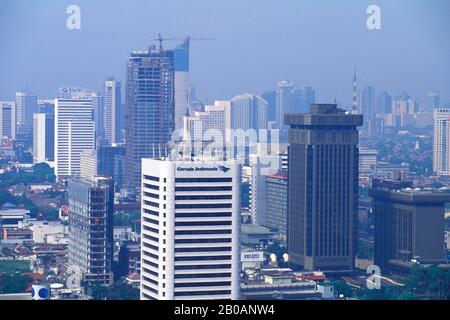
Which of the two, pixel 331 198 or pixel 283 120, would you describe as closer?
pixel 331 198

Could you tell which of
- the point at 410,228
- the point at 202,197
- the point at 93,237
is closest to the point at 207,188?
the point at 202,197

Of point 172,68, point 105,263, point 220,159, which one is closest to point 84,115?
point 172,68

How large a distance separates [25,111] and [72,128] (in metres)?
0.85

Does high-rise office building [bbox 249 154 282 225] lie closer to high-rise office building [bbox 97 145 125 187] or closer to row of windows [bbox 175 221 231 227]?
high-rise office building [bbox 97 145 125 187]

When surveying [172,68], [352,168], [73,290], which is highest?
[172,68]

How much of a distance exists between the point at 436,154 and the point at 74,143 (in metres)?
6.13

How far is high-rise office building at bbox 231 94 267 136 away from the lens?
12230mm

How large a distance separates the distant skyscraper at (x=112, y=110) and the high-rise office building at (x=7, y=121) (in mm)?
1539

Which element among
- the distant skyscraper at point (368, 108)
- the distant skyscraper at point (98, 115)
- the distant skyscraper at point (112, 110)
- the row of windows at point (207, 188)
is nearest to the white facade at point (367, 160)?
the distant skyscraper at point (368, 108)

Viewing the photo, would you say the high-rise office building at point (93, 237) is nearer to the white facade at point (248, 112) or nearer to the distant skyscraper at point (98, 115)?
the white facade at point (248, 112)

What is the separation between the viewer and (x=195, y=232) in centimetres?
684

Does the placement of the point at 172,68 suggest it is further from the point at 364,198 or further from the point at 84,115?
the point at 364,198

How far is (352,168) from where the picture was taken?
1124cm

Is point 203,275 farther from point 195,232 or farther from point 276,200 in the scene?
point 276,200
